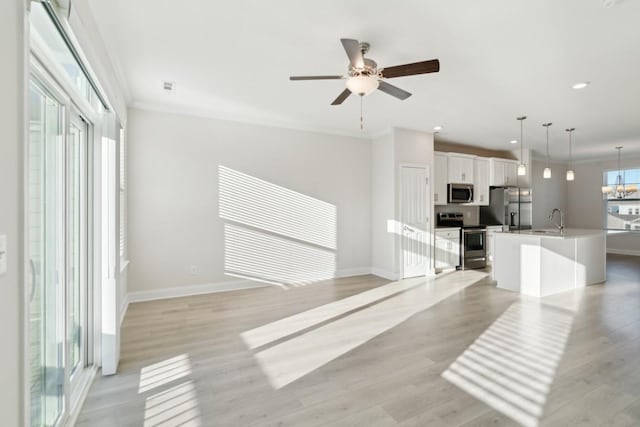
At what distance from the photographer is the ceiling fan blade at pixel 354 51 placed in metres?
2.24

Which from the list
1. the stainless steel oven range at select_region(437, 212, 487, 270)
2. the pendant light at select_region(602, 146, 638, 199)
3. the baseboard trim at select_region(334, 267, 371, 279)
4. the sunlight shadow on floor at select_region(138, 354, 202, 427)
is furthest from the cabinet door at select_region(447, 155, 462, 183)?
the sunlight shadow on floor at select_region(138, 354, 202, 427)

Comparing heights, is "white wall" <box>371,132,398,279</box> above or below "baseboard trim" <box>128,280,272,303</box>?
above

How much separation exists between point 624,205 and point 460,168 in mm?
5636

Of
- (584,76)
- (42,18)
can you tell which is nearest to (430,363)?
(42,18)

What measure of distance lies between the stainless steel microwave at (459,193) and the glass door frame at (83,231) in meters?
6.05

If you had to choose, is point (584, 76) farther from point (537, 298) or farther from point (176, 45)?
point (176, 45)

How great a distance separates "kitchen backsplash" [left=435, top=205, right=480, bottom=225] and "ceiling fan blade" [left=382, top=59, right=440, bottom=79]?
4818 millimetres

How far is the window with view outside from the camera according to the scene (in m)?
8.30

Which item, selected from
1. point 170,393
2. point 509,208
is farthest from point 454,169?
point 170,393

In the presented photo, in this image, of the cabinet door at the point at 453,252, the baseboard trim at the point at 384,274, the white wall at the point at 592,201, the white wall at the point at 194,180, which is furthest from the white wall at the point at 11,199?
the white wall at the point at 592,201

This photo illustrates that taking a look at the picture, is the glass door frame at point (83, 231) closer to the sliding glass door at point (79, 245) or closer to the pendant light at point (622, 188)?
the sliding glass door at point (79, 245)

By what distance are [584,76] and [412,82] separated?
6.07 ft

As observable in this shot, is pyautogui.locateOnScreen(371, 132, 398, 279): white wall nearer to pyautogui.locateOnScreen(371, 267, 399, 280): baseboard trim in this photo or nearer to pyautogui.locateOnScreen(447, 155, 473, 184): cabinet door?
pyautogui.locateOnScreen(371, 267, 399, 280): baseboard trim

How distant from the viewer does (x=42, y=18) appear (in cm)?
143
